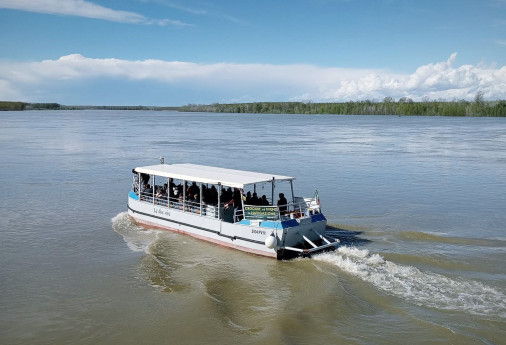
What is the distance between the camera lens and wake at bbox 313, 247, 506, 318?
44.1 ft

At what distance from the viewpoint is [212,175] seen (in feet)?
65.0

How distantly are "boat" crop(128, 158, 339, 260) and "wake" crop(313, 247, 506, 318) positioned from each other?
116 centimetres

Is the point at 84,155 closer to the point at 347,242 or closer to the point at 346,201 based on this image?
the point at 346,201

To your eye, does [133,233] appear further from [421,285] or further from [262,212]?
[421,285]

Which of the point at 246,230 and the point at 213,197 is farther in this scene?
the point at 213,197

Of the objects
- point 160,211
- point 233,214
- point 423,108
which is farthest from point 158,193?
point 423,108

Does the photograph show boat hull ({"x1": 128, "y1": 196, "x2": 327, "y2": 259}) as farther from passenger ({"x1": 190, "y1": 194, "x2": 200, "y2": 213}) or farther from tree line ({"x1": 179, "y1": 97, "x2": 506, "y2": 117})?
tree line ({"x1": 179, "y1": 97, "x2": 506, "y2": 117})

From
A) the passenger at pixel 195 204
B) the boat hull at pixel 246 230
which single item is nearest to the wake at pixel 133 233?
the boat hull at pixel 246 230

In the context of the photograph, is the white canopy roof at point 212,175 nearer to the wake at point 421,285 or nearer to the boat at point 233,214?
the boat at point 233,214

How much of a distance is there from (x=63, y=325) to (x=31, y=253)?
669 centimetres

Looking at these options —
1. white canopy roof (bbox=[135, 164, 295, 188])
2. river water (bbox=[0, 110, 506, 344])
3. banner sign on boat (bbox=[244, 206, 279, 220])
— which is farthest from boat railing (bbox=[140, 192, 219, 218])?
banner sign on boat (bbox=[244, 206, 279, 220])

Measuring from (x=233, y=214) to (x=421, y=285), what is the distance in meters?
7.35

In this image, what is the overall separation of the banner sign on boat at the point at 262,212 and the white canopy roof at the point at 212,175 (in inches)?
36.7

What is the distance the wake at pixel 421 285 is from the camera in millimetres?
13438
